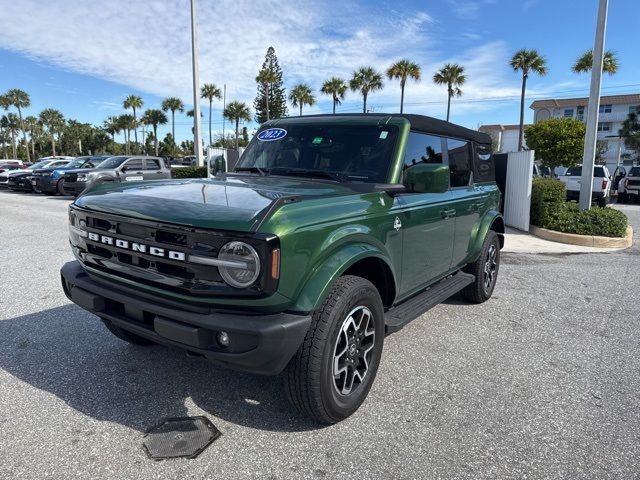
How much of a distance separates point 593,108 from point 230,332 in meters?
11.6

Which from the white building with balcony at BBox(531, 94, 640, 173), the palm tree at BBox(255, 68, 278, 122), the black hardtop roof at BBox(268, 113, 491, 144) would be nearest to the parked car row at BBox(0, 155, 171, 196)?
the black hardtop roof at BBox(268, 113, 491, 144)

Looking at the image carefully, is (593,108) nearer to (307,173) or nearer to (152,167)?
(307,173)

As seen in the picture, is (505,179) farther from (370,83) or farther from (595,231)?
(370,83)

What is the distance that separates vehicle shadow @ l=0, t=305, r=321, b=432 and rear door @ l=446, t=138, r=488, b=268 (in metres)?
2.21

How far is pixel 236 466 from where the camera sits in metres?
2.40

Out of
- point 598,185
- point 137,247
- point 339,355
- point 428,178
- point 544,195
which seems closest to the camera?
point 137,247

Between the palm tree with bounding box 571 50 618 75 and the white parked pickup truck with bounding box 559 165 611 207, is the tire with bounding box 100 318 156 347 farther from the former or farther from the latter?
the palm tree with bounding box 571 50 618 75

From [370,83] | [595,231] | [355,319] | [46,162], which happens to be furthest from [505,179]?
[370,83]

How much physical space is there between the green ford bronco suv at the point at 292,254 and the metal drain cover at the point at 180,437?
542 millimetres

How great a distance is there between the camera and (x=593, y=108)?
10.9 metres

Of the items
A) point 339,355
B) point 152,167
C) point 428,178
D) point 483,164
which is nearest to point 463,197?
point 483,164

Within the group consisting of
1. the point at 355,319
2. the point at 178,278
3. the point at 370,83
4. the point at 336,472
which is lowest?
the point at 336,472

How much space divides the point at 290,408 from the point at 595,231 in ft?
30.4

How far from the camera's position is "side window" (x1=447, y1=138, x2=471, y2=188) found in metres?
4.36
